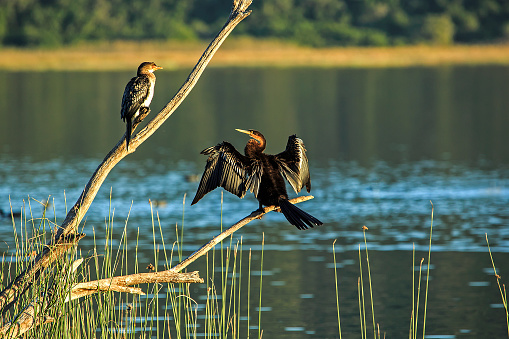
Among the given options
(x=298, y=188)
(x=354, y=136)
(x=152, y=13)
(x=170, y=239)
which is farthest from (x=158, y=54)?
(x=298, y=188)

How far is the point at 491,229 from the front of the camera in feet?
46.9

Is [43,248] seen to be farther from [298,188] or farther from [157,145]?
[157,145]

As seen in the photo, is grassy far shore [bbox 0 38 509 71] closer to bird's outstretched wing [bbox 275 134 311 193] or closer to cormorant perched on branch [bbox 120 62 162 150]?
cormorant perched on branch [bbox 120 62 162 150]

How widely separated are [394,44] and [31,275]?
7138cm

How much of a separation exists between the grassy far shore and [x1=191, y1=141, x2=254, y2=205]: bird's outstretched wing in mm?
60807

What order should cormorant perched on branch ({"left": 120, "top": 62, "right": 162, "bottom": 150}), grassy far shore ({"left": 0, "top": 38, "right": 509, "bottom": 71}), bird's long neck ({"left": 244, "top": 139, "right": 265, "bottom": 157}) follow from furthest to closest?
1. grassy far shore ({"left": 0, "top": 38, "right": 509, "bottom": 71})
2. cormorant perched on branch ({"left": 120, "top": 62, "right": 162, "bottom": 150})
3. bird's long neck ({"left": 244, "top": 139, "right": 265, "bottom": 157})

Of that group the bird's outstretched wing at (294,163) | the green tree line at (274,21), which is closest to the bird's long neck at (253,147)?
the bird's outstretched wing at (294,163)

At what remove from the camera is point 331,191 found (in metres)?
18.5

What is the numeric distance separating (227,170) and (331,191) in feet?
43.8

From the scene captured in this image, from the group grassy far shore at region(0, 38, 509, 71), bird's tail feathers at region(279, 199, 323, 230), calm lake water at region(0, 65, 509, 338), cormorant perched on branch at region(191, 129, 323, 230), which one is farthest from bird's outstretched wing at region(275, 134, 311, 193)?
grassy far shore at region(0, 38, 509, 71)

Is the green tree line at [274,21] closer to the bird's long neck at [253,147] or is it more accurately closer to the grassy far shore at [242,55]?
the grassy far shore at [242,55]

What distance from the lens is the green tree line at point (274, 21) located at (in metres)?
73.1

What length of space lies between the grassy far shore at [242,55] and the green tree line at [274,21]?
0.96 m

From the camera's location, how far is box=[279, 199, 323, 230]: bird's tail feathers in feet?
16.4
